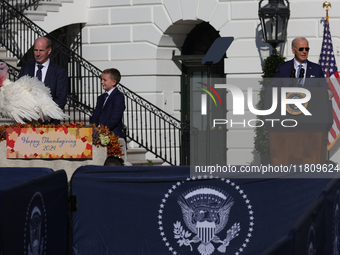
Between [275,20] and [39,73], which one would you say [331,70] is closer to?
[275,20]

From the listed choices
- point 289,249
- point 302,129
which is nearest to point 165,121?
point 302,129

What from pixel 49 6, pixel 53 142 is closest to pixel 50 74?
pixel 53 142

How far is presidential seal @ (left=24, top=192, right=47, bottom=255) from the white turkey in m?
2.49

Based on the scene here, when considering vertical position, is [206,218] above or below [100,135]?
below

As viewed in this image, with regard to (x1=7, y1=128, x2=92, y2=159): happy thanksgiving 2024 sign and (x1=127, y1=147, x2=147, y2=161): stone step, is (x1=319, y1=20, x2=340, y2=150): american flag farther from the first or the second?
(x1=7, y1=128, x2=92, y2=159): happy thanksgiving 2024 sign

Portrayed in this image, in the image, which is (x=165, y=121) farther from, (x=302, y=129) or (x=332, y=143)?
(x=302, y=129)

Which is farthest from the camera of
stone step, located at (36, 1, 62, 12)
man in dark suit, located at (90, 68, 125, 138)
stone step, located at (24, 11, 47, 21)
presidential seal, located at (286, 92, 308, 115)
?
stone step, located at (36, 1, 62, 12)

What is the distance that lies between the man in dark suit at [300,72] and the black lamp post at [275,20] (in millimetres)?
4578

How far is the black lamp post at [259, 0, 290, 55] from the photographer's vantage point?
1367 centimetres

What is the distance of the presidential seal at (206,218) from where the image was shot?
20.7 ft

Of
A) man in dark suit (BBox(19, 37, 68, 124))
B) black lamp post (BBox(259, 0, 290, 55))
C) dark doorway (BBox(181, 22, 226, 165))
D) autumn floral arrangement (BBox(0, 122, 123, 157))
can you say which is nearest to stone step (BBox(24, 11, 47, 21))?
dark doorway (BBox(181, 22, 226, 165))

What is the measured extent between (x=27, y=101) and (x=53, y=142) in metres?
0.63

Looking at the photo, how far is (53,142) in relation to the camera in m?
8.11

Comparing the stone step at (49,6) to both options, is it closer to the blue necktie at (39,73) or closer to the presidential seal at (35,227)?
the blue necktie at (39,73)
